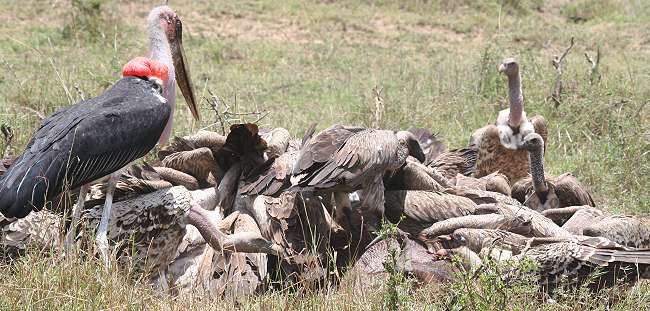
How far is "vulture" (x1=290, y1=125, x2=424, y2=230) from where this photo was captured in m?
4.30

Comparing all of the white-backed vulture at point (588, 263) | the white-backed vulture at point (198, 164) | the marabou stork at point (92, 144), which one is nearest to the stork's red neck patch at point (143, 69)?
the marabou stork at point (92, 144)

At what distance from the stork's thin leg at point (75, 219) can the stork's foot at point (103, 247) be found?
110 millimetres

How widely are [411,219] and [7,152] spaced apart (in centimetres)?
242

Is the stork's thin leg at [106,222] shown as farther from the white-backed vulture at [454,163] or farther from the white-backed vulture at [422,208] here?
the white-backed vulture at [454,163]

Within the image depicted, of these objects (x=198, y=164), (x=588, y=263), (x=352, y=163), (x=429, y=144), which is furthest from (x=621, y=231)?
(x=198, y=164)

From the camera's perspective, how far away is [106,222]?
4012mm

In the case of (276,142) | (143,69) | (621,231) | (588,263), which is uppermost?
(143,69)

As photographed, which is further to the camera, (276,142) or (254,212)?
(276,142)

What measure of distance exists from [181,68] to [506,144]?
7.77 feet

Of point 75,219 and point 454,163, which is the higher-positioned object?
point 75,219

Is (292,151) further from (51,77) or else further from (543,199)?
(51,77)

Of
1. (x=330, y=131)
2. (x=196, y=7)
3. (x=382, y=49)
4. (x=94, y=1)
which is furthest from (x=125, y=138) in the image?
(x=196, y=7)

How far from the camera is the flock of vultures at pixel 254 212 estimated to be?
13.0 feet

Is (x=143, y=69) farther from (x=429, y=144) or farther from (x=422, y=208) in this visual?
(x=429, y=144)
